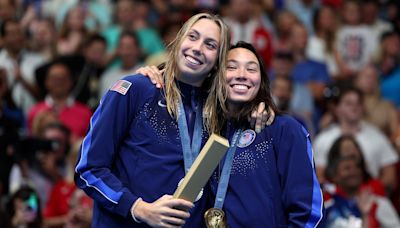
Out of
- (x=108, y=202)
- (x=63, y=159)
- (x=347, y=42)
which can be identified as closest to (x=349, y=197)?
(x=63, y=159)

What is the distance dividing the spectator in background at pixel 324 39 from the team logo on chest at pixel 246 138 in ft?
21.7

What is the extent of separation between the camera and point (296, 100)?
481 inches

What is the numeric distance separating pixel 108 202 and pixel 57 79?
5507 mm

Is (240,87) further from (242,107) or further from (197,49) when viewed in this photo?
(197,49)

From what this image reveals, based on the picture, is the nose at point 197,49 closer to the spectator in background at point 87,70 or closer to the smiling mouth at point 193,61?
the smiling mouth at point 193,61

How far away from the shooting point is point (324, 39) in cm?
1365

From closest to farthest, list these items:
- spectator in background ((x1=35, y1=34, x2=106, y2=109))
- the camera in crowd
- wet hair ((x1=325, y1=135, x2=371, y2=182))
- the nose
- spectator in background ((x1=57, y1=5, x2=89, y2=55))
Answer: the nose → wet hair ((x1=325, y1=135, x2=371, y2=182)) → the camera in crowd → spectator in background ((x1=35, y1=34, x2=106, y2=109)) → spectator in background ((x1=57, y1=5, x2=89, y2=55))

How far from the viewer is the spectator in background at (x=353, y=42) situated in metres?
13.5

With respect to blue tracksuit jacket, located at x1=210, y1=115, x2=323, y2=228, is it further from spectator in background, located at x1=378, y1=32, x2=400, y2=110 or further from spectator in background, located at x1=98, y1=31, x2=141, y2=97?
spectator in background, located at x1=378, y1=32, x2=400, y2=110

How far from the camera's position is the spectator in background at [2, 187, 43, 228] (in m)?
9.37

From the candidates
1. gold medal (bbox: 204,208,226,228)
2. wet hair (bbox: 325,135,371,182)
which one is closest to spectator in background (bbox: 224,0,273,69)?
wet hair (bbox: 325,135,371,182)

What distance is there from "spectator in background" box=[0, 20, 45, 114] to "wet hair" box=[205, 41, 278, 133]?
548 centimetres

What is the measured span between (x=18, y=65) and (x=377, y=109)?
11.7ft

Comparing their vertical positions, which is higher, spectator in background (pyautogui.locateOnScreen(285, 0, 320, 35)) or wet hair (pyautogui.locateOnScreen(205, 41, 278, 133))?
wet hair (pyautogui.locateOnScreen(205, 41, 278, 133))
